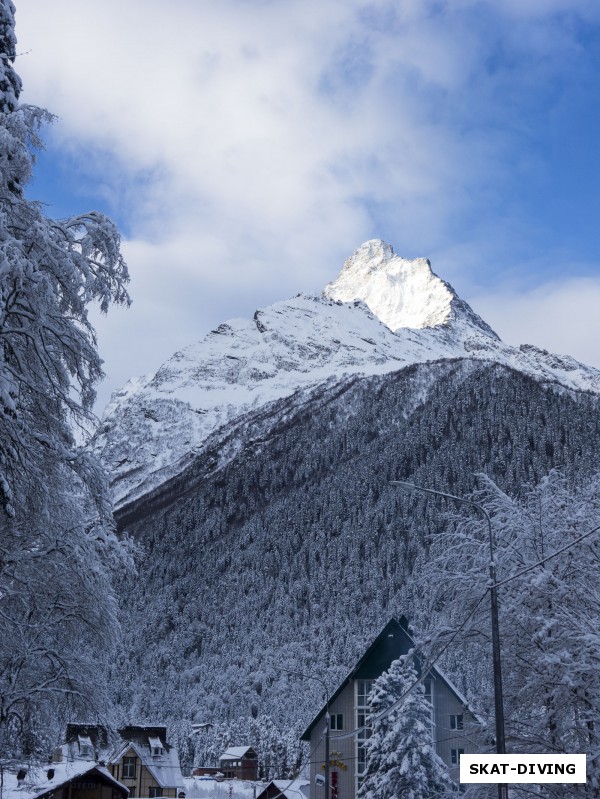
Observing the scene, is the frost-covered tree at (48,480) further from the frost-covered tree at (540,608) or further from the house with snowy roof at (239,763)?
the house with snowy roof at (239,763)

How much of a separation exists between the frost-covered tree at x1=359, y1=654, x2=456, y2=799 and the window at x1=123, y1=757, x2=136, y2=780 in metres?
47.9

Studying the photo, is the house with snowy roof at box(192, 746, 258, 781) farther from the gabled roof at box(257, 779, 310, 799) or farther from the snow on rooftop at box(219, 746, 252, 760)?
the gabled roof at box(257, 779, 310, 799)

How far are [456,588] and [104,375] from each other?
11766 mm

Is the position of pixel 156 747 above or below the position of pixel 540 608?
below

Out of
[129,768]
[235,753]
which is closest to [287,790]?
[129,768]

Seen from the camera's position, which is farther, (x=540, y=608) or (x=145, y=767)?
(x=145, y=767)

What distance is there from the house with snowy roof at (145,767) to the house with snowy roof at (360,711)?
28.0 m

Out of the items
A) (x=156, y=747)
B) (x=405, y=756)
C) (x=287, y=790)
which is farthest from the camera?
(x=156, y=747)

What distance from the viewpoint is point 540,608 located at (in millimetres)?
19547

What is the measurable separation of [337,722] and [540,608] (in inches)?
1408

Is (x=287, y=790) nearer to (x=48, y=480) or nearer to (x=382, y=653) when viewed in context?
(x=382, y=653)

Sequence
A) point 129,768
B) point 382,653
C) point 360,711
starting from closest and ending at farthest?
1. point 382,653
2. point 360,711
3. point 129,768

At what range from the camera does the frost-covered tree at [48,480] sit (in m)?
11.2

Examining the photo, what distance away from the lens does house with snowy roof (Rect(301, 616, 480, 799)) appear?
46.5 meters
